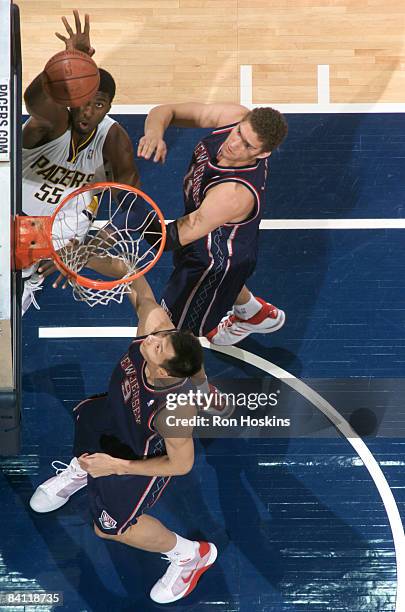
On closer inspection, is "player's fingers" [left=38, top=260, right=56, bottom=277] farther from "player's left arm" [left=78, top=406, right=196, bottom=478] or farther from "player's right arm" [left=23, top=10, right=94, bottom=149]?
"player's left arm" [left=78, top=406, right=196, bottom=478]

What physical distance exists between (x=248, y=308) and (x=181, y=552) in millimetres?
1785

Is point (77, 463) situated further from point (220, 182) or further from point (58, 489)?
point (220, 182)

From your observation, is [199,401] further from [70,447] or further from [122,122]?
[122,122]

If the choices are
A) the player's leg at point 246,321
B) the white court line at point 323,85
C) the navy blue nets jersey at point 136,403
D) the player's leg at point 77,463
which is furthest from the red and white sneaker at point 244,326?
the white court line at point 323,85

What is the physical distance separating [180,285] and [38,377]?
1.30 m

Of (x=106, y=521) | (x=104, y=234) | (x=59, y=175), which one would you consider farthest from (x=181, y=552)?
(x=59, y=175)

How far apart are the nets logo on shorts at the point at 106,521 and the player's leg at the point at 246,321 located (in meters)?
1.59

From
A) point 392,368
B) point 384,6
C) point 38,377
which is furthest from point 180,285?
point 384,6

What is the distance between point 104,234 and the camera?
20.3 feet

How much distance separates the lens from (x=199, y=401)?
6.53 m

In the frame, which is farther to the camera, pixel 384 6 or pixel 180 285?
pixel 384 6

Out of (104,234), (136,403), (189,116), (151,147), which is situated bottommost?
(136,403)

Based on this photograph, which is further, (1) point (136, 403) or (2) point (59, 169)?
(2) point (59, 169)

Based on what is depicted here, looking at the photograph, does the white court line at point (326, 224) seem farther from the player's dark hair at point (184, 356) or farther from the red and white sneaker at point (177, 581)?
the red and white sneaker at point (177, 581)
